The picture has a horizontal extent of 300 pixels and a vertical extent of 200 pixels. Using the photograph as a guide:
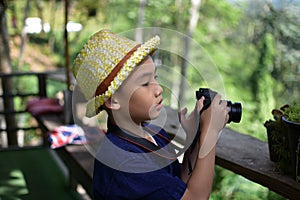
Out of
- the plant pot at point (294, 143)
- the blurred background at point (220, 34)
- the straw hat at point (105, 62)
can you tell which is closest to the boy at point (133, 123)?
the straw hat at point (105, 62)

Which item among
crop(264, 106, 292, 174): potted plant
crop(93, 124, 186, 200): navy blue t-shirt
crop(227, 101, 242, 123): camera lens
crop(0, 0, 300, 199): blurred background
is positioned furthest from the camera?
crop(0, 0, 300, 199): blurred background

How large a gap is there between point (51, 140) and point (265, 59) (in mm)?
7048

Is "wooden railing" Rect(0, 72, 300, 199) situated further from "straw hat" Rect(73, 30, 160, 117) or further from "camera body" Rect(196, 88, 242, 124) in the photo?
"straw hat" Rect(73, 30, 160, 117)

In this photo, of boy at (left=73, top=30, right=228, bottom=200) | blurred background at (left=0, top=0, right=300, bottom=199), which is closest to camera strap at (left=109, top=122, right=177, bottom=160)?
boy at (left=73, top=30, right=228, bottom=200)

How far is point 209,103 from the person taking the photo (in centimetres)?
89

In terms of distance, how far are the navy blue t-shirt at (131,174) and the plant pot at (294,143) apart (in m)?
0.30

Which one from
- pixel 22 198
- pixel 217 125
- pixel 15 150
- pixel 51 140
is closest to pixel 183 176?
pixel 217 125

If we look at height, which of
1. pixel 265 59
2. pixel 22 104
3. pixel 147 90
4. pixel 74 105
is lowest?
pixel 22 104

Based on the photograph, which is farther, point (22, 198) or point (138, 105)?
point (22, 198)

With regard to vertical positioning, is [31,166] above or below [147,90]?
below

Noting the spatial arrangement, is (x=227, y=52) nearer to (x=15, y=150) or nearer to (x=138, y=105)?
(x=15, y=150)

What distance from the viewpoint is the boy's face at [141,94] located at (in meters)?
0.89

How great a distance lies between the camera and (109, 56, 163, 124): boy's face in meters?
0.89

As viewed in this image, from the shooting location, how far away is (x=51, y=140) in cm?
233
